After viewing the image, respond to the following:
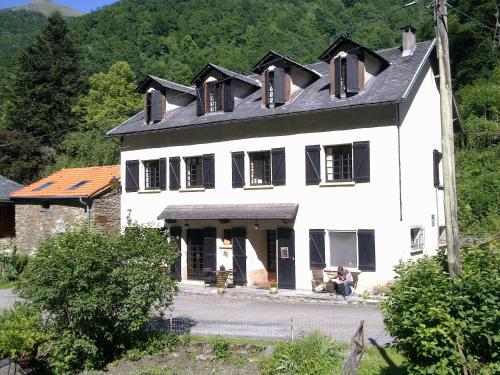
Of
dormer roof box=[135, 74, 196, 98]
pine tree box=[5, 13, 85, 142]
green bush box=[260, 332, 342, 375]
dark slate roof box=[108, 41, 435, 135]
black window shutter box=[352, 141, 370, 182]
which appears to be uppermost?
Result: pine tree box=[5, 13, 85, 142]

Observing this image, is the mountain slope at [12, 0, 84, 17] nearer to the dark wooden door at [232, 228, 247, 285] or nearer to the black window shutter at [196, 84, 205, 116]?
the black window shutter at [196, 84, 205, 116]

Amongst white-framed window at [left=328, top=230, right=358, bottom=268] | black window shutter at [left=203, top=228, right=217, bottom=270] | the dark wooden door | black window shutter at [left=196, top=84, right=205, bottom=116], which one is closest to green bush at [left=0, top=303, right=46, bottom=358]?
the dark wooden door

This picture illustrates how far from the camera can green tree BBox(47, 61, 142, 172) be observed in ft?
128

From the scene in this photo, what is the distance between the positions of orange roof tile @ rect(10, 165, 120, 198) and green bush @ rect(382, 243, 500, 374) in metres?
18.4

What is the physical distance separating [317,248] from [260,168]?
4.10 metres

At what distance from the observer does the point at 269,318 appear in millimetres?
14750

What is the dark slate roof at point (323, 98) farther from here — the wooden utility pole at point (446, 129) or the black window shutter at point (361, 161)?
the wooden utility pole at point (446, 129)

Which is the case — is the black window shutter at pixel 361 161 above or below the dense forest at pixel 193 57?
below

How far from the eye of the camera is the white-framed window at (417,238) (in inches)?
718

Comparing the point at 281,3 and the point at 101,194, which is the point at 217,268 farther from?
the point at 281,3

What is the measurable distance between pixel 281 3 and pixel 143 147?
54479 millimetres

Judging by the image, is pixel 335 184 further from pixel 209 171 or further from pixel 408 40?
pixel 408 40

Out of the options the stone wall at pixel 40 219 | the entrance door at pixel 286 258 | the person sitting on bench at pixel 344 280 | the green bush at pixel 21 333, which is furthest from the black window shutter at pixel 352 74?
the stone wall at pixel 40 219

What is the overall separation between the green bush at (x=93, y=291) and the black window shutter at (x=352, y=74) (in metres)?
9.50
